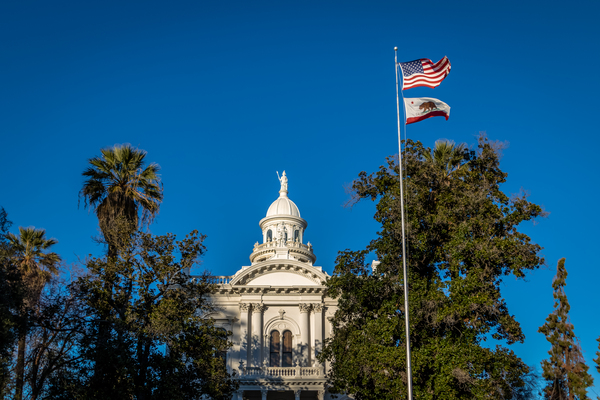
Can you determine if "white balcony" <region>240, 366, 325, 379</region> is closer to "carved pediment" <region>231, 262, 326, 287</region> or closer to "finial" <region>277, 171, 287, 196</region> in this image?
"carved pediment" <region>231, 262, 326, 287</region>

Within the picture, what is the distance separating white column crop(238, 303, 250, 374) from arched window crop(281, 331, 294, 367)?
7.02 ft

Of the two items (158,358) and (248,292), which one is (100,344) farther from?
(248,292)

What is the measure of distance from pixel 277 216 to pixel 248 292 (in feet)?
36.6

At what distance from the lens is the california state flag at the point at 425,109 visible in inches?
883

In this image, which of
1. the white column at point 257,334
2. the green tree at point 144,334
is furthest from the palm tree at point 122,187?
the white column at point 257,334

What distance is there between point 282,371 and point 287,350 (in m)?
2.10

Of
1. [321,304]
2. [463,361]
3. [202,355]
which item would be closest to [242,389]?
[321,304]

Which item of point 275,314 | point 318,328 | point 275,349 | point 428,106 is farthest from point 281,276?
point 428,106

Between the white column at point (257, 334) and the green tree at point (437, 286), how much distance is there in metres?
8.59

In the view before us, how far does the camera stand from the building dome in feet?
156

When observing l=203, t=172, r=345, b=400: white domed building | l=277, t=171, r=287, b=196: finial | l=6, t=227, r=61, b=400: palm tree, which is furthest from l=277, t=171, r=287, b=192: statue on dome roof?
l=6, t=227, r=61, b=400: palm tree

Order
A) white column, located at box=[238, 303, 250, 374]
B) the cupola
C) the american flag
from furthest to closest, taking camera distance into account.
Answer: the cupola, white column, located at box=[238, 303, 250, 374], the american flag

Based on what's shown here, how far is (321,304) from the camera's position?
3641cm

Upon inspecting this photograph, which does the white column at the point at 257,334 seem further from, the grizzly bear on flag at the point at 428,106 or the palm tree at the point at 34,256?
the grizzly bear on flag at the point at 428,106
